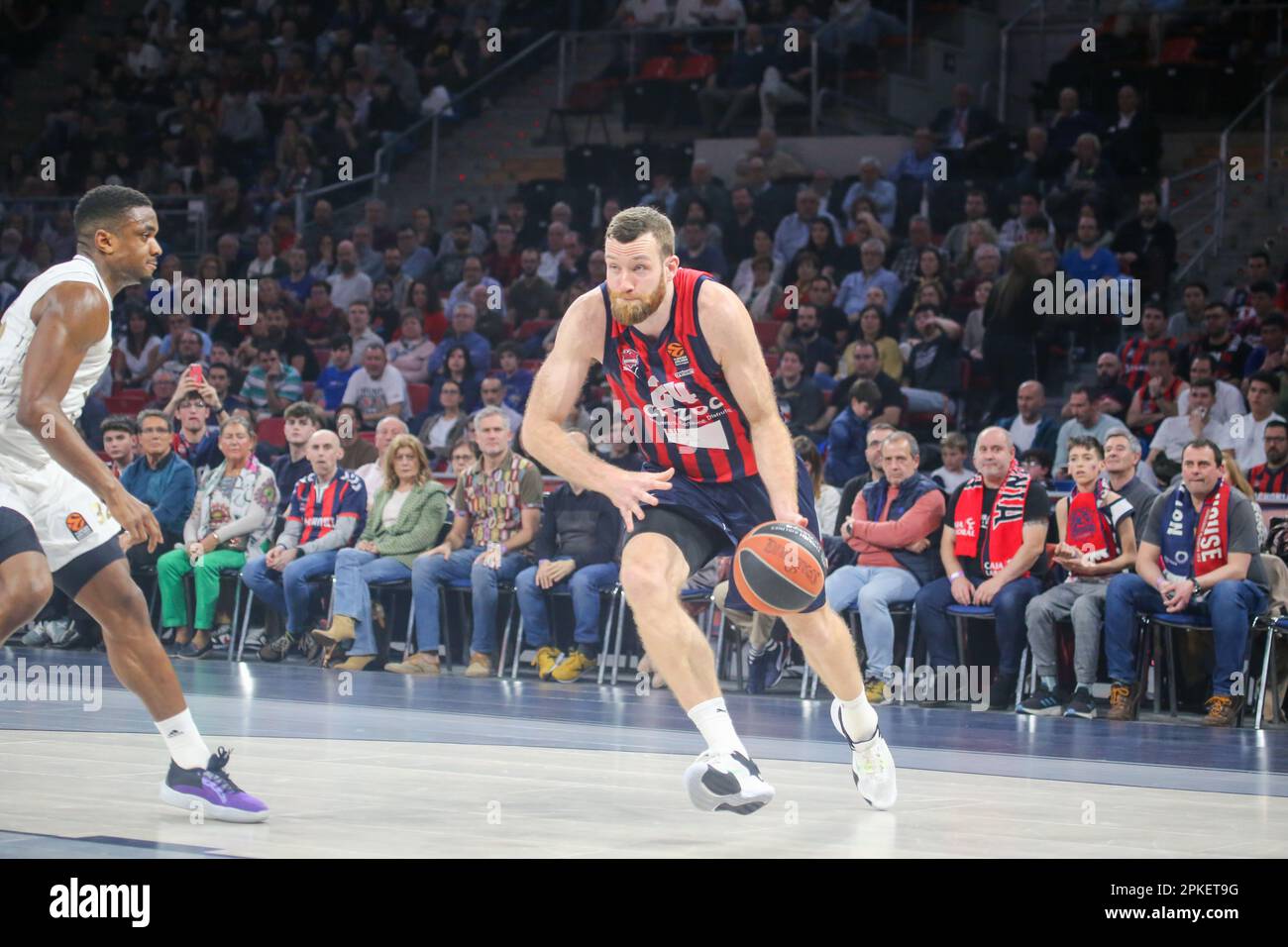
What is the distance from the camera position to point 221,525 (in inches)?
483

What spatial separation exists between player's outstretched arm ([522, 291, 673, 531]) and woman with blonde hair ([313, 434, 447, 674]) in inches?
235

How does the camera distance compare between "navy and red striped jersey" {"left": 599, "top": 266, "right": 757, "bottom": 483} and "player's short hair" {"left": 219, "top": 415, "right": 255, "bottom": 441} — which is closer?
"navy and red striped jersey" {"left": 599, "top": 266, "right": 757, "bottom": 483}

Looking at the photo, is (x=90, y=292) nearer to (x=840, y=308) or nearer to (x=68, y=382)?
(x=68, y=382)

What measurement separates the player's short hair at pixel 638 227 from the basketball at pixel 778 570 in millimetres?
987

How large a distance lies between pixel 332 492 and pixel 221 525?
92 cm

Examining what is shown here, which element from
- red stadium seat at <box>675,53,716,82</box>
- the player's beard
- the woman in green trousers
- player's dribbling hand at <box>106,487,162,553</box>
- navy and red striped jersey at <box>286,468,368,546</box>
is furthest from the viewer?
red stadium seat at <box>675,53,716,82</box>

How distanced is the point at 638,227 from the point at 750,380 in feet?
2.00

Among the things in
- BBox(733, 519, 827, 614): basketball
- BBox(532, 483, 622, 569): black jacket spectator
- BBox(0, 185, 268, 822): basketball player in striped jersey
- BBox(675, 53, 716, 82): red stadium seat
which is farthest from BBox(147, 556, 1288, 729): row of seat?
BBox(675, 53, 716, 82): red stadium seat

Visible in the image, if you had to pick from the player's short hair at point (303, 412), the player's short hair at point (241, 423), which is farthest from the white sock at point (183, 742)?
the player's short hair at point (303, 412)

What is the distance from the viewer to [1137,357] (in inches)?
488

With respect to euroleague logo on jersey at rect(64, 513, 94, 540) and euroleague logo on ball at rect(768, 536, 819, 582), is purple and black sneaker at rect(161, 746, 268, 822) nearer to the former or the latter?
euroleague logo on jersey at rect(64, 513, 94, 540)

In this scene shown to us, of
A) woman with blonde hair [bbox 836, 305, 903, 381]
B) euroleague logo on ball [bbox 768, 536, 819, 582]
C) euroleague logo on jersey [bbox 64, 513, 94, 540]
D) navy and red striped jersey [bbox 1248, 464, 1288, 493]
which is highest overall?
woman with blonde hair [bbox 836, 305, 903, 381]

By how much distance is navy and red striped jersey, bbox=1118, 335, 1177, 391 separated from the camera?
40.3 ft
